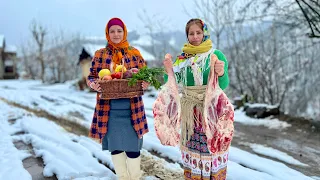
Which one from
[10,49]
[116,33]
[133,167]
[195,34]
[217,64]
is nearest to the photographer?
[217,64]

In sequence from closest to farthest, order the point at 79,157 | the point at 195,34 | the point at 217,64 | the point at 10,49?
1. the point at 217,64
2. the point at 195,34
3. the point at 79,157
4. the point at 10,49

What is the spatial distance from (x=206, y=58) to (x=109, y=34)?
1.02m

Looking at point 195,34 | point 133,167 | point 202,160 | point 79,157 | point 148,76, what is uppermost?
point 195,34

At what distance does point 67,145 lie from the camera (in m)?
4.22

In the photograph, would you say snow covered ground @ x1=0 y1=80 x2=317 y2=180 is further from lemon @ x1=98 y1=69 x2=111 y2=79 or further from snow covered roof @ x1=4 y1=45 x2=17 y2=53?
snow covered roof @ x1=4 y1=45 x2=17 y2=53

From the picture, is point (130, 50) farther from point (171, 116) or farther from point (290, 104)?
point (290, 104)

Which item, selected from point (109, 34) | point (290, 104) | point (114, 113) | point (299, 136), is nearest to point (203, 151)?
point (114, 113)

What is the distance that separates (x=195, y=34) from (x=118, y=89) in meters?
0.85

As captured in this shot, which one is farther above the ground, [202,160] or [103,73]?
[103,73]

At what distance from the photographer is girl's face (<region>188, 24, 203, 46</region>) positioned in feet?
6.84

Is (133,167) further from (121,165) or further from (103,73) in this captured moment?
(103,73)

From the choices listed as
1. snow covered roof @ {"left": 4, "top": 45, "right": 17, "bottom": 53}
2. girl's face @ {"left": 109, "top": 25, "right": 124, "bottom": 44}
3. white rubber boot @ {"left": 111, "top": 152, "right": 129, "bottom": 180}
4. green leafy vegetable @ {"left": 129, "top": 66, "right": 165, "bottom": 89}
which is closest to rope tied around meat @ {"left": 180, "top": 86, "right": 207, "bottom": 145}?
green leafy vegetable @ {"left": 129, "top": 66, "right": 165, "bottom": 89}

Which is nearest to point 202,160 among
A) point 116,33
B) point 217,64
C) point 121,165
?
point 217,64

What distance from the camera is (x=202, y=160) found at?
2.11 m
